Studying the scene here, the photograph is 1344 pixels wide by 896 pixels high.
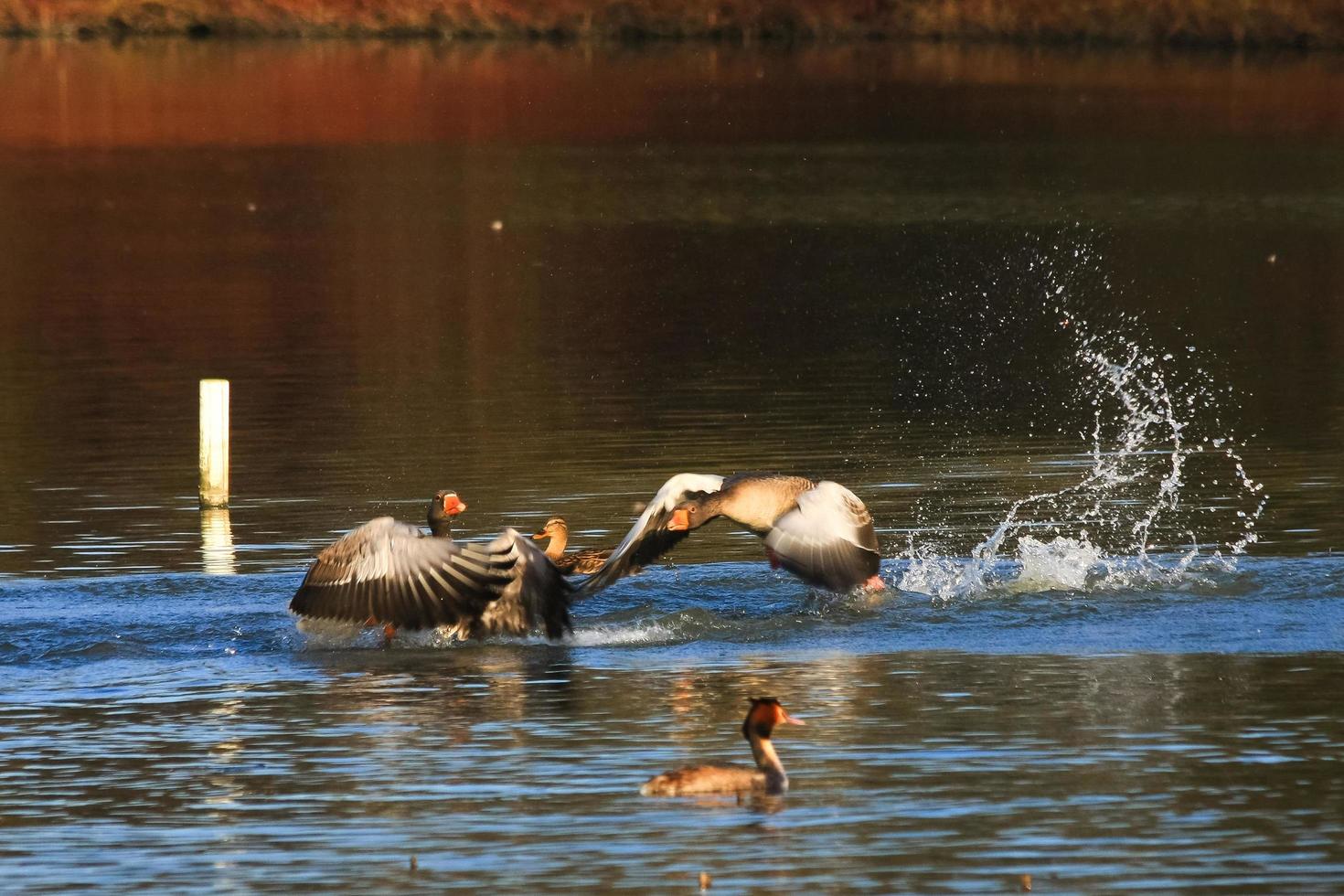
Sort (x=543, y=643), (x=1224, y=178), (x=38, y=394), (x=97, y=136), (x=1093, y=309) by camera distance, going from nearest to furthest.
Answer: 1. (x=543, y=643)
2. (x=38, y=394)
3. (x=1093, y=309)
4. (x=1224, y=178)
5. (x=97, y=136)

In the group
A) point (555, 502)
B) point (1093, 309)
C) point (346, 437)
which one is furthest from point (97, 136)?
point (555, 502)

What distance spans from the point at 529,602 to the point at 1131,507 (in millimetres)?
6255

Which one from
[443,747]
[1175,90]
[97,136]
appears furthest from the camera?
[1175,90]

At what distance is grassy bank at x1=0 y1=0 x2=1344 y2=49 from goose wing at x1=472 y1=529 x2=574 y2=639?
2746 inches

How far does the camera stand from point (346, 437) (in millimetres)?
22969

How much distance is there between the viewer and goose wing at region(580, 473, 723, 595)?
15172mm

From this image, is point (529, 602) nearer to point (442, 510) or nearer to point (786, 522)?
point (442, 510)

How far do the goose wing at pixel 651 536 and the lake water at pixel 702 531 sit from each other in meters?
0.29

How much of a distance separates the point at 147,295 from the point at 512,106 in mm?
32049

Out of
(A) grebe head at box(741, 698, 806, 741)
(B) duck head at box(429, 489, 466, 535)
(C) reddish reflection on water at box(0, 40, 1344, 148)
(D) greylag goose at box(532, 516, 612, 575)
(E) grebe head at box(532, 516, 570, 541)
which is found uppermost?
(C) reddish reflection on water at box(0, 40, 1344, 148)

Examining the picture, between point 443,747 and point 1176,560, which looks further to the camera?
point 1176,560

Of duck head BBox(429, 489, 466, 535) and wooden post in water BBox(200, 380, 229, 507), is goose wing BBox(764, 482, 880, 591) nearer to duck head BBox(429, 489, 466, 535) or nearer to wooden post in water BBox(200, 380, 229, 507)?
Result: duck head BBox(429, 489, 466, 535)

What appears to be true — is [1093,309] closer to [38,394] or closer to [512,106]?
[38,394]

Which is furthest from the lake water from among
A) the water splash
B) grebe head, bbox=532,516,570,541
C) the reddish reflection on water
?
the reddish reflection on water
